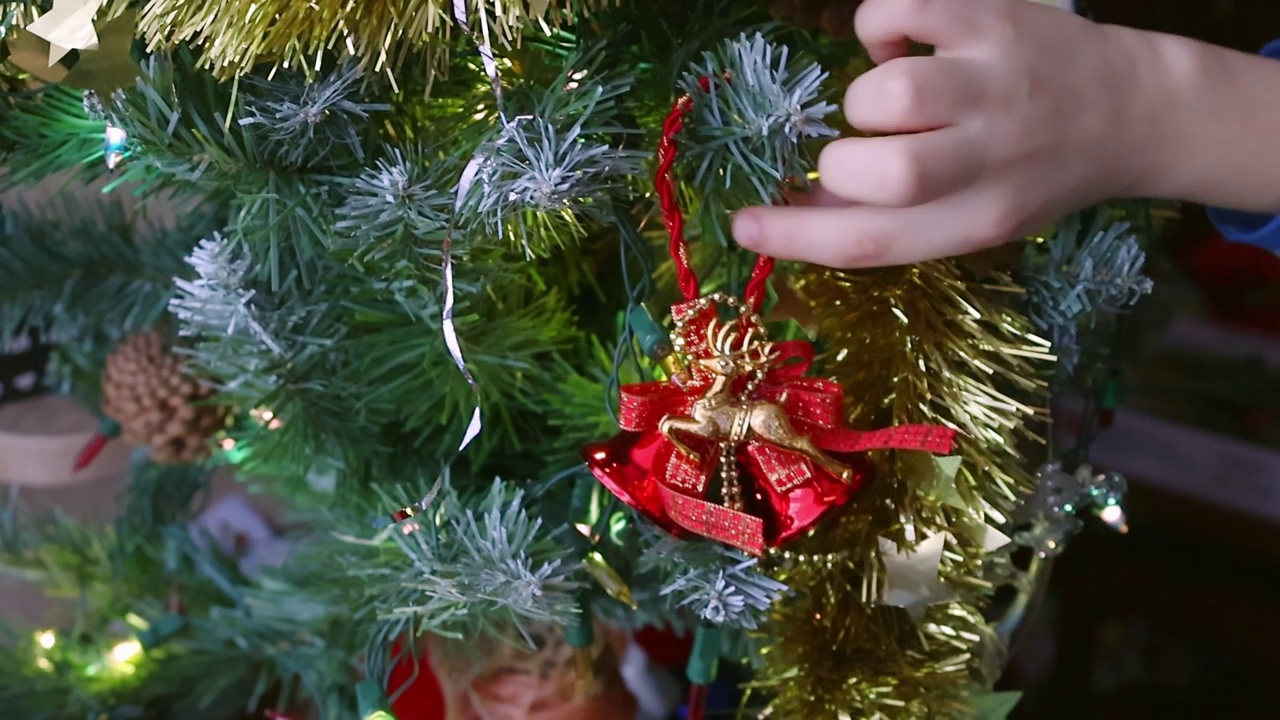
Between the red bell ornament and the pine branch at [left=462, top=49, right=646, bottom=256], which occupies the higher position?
the pine branch at [left=462, top=49, right=646, bottom=256]

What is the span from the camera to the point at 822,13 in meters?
0.43

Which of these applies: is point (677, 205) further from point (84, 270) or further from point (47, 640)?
point (47, 640)

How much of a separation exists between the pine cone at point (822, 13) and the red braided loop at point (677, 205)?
0.09 m

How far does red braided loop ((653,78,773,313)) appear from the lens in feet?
1.18

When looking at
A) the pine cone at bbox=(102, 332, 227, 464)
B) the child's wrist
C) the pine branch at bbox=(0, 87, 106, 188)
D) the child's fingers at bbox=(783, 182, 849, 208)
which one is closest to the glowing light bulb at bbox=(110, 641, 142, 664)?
the pine cone at bbox=(102, 332, 227, 464)

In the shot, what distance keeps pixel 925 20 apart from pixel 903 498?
200 mm

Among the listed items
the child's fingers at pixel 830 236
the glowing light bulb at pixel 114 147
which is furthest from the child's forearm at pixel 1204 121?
the glowing light bulb at pixel 114 147

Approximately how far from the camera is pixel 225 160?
0.37m

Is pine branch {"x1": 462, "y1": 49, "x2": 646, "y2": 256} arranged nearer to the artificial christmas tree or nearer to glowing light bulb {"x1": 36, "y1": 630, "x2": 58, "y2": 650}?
the artificial christmas tree

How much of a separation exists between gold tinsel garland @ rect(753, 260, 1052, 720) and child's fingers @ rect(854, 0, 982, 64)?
97 millimetres

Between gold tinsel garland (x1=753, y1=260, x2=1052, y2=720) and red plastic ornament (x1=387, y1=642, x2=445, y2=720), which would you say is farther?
red plastic ornament (x1=387, y1=642, x2=445, y2=720)

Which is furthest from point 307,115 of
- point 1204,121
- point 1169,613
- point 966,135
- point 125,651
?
point 1169,613

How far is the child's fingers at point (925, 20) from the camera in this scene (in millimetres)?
339

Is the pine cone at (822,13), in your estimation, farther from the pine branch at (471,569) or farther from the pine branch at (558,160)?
the pine branch at (471,569)
